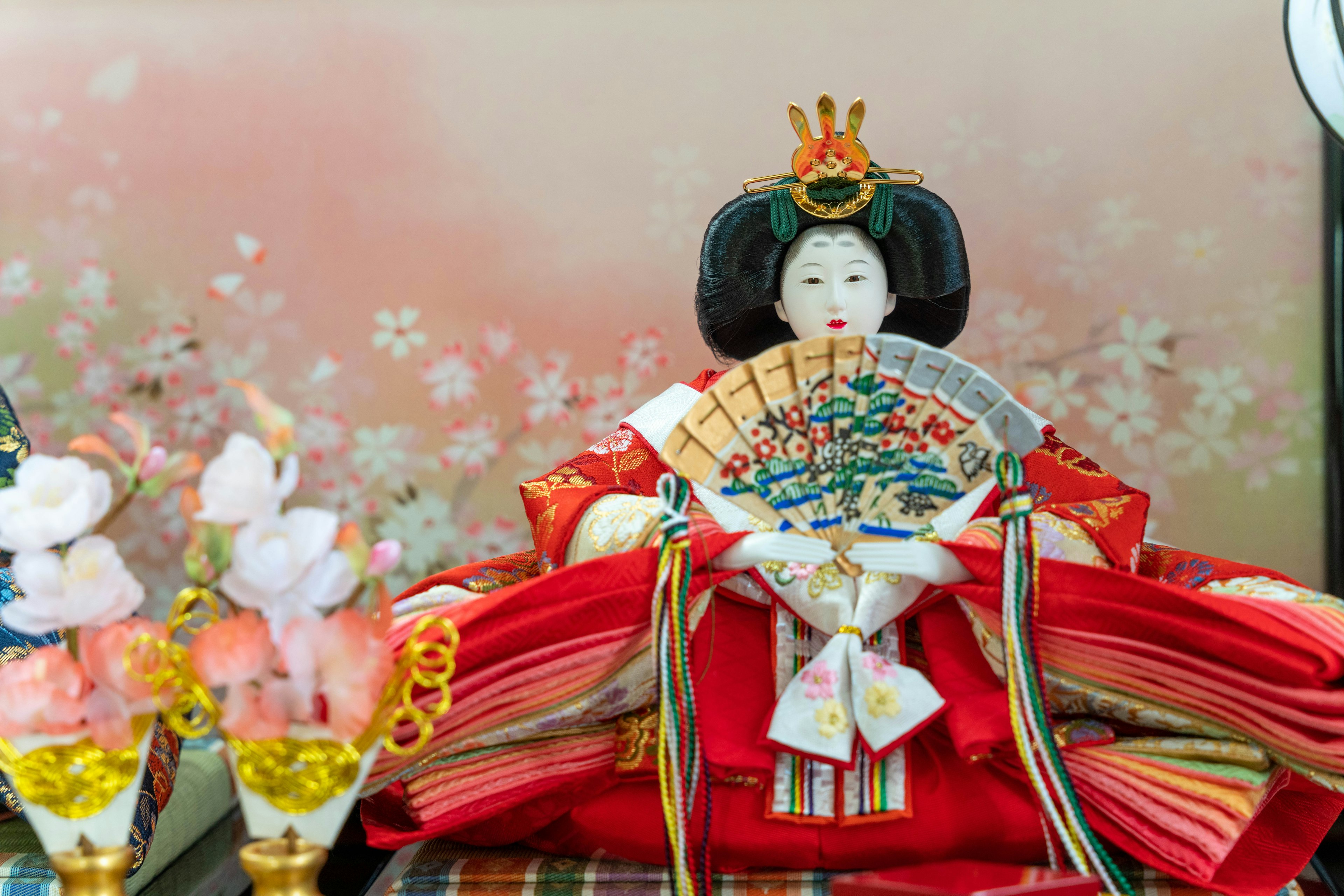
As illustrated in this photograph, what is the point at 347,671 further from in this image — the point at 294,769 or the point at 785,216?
the point at 785,216

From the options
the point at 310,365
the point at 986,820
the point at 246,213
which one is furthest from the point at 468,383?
the point at 986,820

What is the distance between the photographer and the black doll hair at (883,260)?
1.81 meters

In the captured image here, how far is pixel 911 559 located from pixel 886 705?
0.20 meters

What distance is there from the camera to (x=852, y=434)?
51.0 inches

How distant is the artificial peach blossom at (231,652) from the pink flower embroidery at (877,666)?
2.50ft

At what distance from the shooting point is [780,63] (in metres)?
2.50

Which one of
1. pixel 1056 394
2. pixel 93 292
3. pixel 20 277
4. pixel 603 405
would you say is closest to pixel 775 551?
pixel 603 405

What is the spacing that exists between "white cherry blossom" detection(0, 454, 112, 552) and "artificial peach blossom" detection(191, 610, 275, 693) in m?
0.18

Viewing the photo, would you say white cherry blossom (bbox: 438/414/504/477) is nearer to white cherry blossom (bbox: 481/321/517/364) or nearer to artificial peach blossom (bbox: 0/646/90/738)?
white cherry blossom (bbox: 481/321/517/364)

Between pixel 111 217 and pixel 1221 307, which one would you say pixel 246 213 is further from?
pixel 1221 307

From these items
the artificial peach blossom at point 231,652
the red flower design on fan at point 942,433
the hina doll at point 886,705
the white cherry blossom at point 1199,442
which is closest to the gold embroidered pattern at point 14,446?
the hina doll at point 886,705

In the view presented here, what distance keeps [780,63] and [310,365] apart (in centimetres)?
141

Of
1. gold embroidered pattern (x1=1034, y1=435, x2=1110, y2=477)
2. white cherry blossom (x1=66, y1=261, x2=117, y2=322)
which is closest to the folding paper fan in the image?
gold embroidered pattern (x1=1034, y1=435, x2=1110, y2=477)

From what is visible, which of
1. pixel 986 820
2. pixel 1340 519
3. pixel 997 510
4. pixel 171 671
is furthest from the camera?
pixel 1340 519
